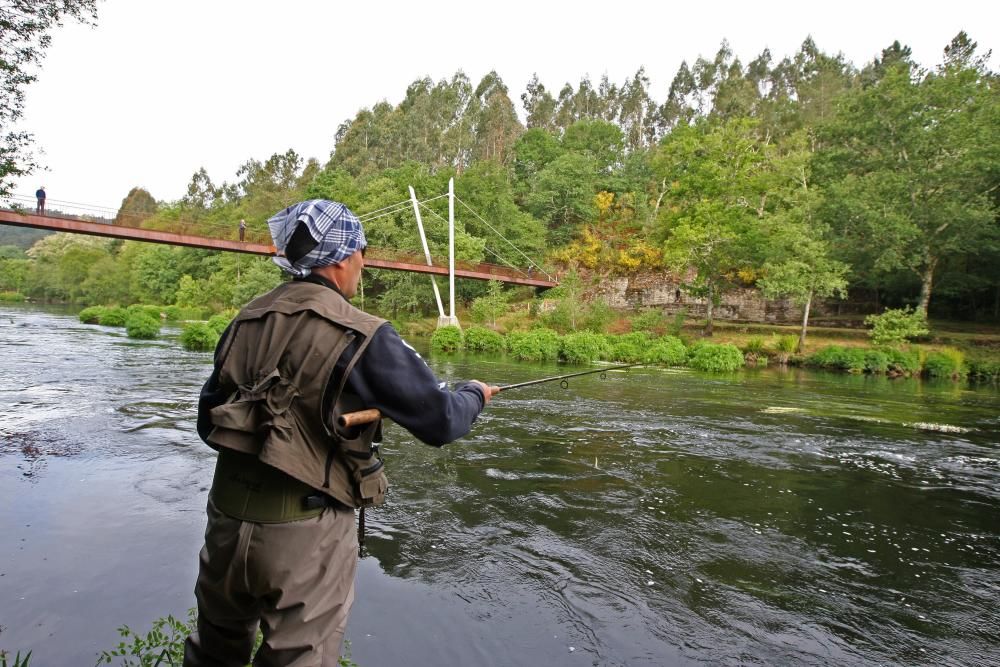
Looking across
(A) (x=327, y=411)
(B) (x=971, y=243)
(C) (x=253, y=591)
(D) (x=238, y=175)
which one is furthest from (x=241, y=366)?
(D) (x=238, y=175)

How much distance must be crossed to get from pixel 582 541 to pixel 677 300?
3495cm

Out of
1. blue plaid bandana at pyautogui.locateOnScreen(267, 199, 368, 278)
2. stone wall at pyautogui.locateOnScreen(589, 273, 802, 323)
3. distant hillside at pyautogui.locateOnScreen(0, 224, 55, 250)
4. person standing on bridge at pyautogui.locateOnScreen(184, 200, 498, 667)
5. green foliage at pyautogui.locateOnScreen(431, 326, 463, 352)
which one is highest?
distant hillside at pyautogui.locateOnScreen(0, 224, 55, 250)

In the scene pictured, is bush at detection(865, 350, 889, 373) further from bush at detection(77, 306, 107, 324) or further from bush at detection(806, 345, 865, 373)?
bush at detection(77, 306, 107, 324)

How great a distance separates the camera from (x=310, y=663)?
1649 millimetres

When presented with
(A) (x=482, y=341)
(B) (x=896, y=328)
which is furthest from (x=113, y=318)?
(B) (x=896, y=328)

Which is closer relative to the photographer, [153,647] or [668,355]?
[153,647]

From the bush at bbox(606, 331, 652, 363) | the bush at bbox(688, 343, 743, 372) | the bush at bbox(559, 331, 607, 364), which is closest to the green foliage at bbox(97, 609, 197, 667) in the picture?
the bush at bbox(559, 331, 607, 364)

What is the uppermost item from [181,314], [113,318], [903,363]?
[903,363]

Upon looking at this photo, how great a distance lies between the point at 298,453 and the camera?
168 cm

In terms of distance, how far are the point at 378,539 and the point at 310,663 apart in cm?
343

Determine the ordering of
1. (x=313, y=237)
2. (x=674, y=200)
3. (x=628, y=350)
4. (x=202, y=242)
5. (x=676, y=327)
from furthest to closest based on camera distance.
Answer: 1. (x=674, y=200)
2. (x=676, y=327)
3. (x=202, y=242)
4. (x=628, y=350)
5. (x=313, y=237)

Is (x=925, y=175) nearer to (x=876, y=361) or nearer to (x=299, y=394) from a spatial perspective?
(x=876, y=361)

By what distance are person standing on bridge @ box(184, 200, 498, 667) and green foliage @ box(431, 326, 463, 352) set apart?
2361 centimetres

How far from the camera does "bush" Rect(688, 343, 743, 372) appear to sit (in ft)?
71.4
